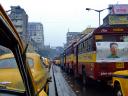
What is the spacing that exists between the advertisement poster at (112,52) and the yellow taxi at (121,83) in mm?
5087

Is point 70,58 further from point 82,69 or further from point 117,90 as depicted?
point 117,90

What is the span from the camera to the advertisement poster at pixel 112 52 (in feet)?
59.1

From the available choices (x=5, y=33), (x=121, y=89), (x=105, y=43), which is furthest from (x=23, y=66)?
(x=105, y=43)

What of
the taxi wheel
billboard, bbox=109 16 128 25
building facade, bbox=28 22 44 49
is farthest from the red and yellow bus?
building facade, bbox=28 22 44 49

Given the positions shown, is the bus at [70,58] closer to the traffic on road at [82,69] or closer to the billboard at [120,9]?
the traffic on road at [82,69]

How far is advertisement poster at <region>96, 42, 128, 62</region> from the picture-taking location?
59.1 feet

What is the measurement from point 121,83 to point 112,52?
249 inches

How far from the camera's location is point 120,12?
11619cm

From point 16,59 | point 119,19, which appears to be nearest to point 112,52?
point 16,59

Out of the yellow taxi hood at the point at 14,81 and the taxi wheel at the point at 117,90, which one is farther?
the taxi wheel at the point at 117,90

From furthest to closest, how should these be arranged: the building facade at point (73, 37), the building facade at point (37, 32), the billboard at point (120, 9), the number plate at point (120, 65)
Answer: the building facade at point (37, 32)
the billboard at point (120, 9)
the building facade at point (73, 37)
the number plate at point (120, 65)

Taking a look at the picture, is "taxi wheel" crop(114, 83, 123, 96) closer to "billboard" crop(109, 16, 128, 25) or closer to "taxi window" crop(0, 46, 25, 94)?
"taxi window" crop(0, 46, 25, 94)

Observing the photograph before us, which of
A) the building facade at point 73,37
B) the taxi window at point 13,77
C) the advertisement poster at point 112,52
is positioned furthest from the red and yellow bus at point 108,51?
the building facade at point 73,37

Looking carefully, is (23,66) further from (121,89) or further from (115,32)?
(115,32)
